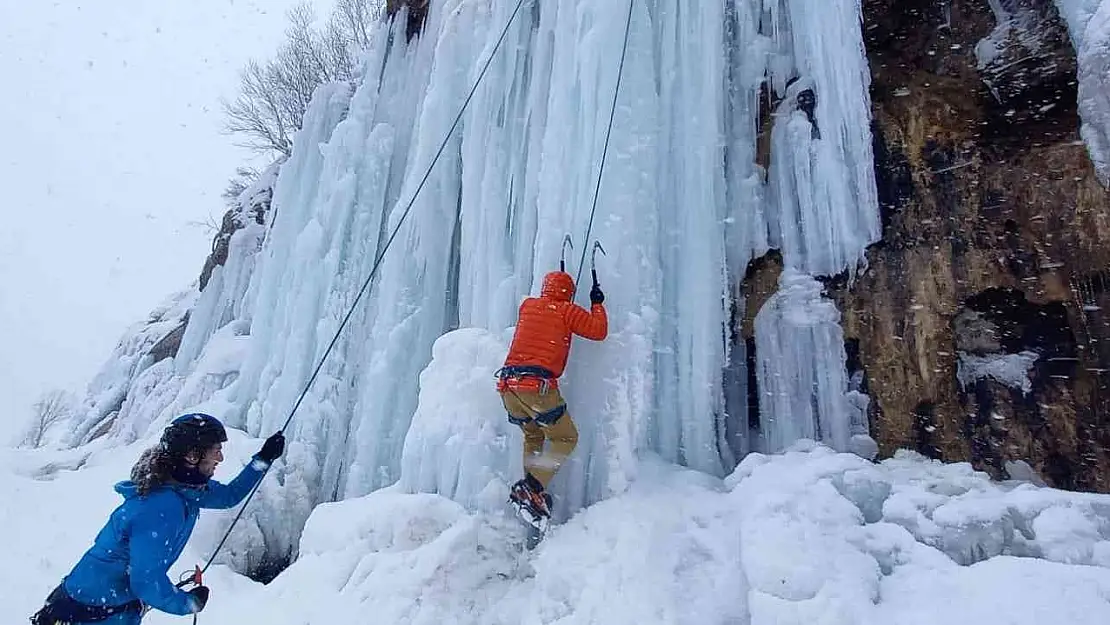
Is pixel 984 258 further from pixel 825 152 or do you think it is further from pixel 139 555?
pixel 139 555

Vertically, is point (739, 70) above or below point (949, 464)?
above

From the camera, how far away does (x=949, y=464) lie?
12.5ft

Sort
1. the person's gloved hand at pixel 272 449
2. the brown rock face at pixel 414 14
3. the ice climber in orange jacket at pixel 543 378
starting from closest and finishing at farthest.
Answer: the person's gloved hand at pixel 272 449, the ice climber in orange jacket at pixel 543 378, the brown rock face at pixel 414 14

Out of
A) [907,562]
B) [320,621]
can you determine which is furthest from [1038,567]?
[320,621]

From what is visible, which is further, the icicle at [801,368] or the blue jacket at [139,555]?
the icicle at [801,368]

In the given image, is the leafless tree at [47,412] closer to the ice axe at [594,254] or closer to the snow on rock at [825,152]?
the ice axe at [594,254]

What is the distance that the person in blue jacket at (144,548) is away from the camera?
2.44 meters

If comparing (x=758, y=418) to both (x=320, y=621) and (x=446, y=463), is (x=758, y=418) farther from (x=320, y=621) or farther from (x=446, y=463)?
(x=320, y=621)

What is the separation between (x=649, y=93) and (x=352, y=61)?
1306cm

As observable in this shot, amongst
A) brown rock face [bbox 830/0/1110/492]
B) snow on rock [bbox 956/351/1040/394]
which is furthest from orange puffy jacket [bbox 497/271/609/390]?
snow on rock [bbox 956/351/1040/394]

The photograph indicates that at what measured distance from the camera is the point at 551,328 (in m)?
3.86

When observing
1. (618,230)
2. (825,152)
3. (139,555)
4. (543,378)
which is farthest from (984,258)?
(139,555)

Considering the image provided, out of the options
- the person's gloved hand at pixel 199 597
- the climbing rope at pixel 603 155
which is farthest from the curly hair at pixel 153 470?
the climbing rope at pixel 603 155

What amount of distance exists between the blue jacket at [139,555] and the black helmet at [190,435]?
14 centimetres
